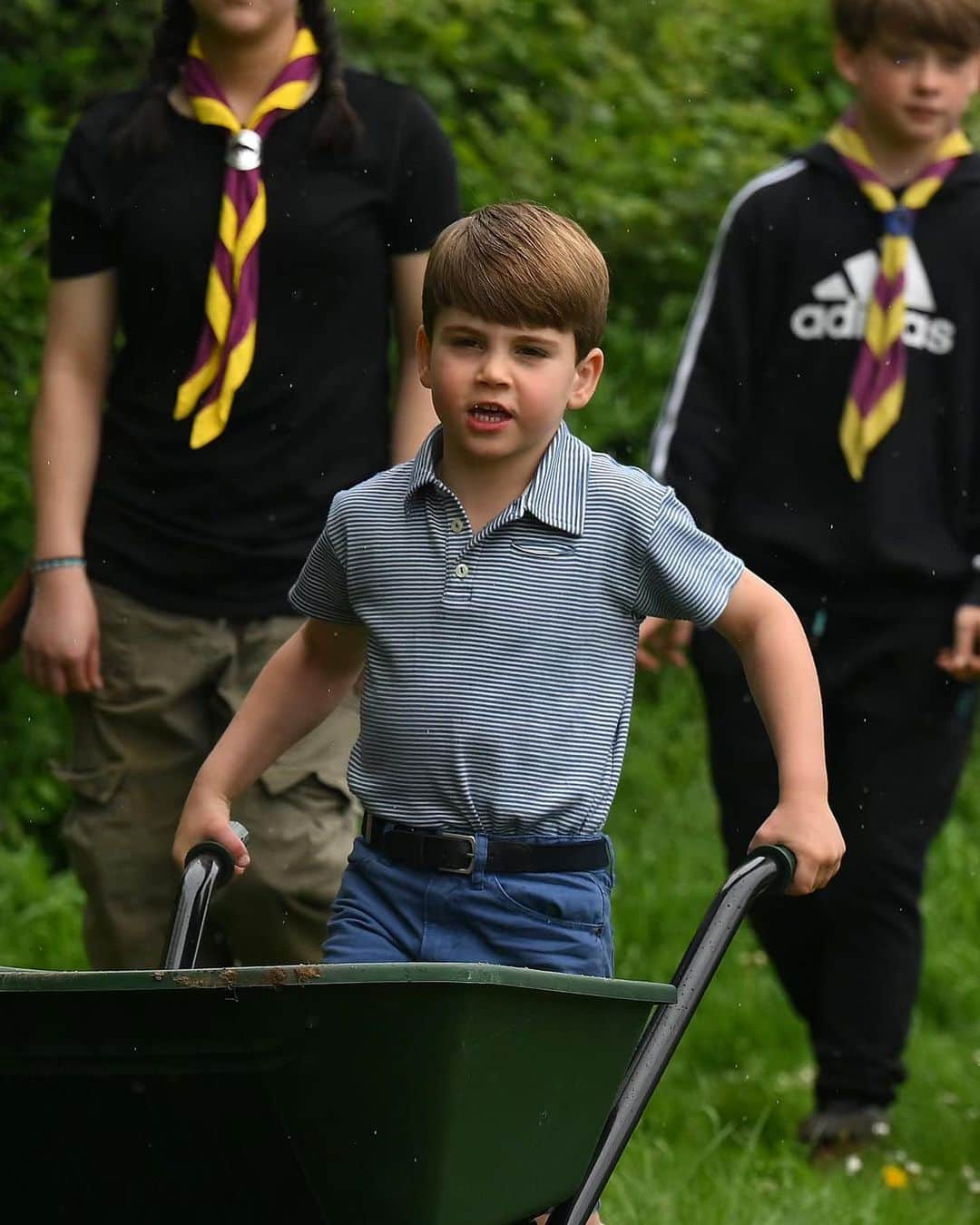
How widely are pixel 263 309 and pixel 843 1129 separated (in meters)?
2.03

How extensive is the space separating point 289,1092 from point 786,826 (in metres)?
0.88

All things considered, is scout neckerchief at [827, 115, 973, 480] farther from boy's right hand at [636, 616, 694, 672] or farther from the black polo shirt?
the black polo shirt

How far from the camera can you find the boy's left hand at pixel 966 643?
190 inches

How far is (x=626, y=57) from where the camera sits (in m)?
9.10

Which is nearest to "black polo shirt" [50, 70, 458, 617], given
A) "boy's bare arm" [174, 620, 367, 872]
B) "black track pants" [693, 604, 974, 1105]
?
"boy's bare arm" [174, 620, 367, 872]

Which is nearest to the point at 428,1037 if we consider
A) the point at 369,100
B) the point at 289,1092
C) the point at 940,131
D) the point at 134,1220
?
the point at 289,1092

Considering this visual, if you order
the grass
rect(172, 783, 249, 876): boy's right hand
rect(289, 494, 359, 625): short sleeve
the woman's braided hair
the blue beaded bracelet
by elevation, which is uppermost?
the woman's braided hair

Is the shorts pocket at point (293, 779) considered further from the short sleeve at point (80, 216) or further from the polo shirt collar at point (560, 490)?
the polo shirt collar at point (560, 490)

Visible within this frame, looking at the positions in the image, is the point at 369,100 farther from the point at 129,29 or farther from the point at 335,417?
the point at 129,29

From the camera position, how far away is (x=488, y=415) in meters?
3.31

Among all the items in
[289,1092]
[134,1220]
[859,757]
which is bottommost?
[859,757]

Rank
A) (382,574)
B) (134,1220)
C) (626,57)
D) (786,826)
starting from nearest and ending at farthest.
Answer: (134,1220) → (786,826) → (382,574) → (626,57)

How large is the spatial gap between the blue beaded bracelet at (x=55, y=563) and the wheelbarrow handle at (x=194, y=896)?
3.85 ft

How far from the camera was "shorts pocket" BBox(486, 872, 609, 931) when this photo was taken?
3.29 m
